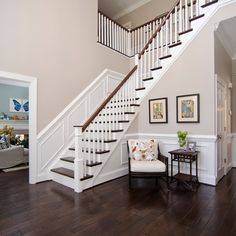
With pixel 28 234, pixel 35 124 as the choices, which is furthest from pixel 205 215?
pixel 35 124

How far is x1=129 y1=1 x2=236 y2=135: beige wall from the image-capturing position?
3582 mm

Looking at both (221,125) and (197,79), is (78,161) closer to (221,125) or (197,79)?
(197,79)

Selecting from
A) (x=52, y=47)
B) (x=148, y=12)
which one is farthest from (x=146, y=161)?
(x=148, y=12)

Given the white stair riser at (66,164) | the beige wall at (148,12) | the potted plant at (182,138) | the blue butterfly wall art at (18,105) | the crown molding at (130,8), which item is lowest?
the white stair riser at (66,164)

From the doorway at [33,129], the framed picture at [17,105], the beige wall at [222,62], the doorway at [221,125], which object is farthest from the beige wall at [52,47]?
the framed picture at [17,105]

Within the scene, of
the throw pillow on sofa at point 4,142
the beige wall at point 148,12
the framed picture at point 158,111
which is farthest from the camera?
the beige wall at point 148,12

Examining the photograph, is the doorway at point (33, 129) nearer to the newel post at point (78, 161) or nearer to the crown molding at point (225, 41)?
the newel post at point (78, 161)

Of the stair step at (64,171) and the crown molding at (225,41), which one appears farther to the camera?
the crown molding at (225,41)

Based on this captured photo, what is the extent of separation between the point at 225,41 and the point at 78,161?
164 inches

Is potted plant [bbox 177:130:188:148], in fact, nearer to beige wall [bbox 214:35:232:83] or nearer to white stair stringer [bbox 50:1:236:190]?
white stair stringer [bbox 50:1:236:190]

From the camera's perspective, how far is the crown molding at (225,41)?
3709mm

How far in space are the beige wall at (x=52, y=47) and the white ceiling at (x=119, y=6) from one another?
8.25 feet

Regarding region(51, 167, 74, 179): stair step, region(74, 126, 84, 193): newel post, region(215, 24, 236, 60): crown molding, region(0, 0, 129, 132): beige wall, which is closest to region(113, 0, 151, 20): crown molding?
region(0, 0, 129, 132): beige wall

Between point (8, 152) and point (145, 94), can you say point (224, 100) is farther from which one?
point (8, 152)
